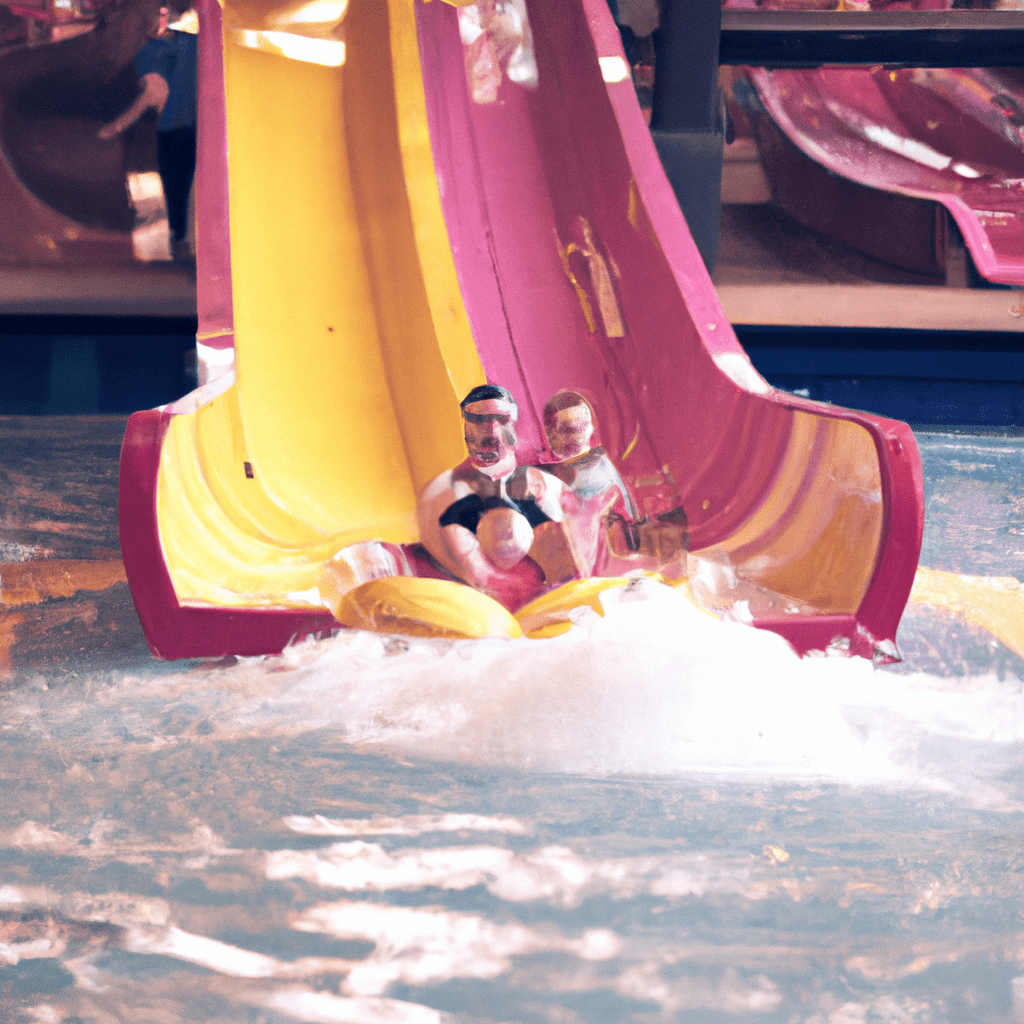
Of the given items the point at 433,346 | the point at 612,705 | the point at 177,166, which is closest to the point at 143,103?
the point at 177,166

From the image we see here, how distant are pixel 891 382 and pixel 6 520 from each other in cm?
270

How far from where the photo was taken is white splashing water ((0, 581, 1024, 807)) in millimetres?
1270

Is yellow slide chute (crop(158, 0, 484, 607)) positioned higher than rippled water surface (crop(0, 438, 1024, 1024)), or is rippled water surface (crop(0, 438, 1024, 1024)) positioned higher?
yellow slide chute (crop(158, 0, 484, 607))

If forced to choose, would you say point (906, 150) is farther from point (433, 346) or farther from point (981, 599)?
point (981, 599)

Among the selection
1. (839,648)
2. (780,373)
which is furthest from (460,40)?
(839,648)

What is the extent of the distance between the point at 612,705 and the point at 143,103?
3.19 m

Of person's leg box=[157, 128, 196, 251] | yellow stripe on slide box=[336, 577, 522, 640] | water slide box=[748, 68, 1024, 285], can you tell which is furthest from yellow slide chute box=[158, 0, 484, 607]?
water slide box=[748, 68, 1024, 285]

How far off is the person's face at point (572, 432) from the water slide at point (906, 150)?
2.05 m

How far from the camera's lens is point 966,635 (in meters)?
1.69

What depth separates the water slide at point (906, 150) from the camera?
3.31 m

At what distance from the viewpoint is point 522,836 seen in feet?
3.56

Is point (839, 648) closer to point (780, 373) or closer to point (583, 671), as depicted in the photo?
point (583, 671)

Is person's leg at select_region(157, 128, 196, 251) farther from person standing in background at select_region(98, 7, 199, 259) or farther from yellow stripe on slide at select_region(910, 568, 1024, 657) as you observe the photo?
yellow stripe on slide at select_region(910, 568, 1024, 657)

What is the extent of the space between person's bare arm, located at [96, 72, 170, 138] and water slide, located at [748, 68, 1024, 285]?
7.53 ft
